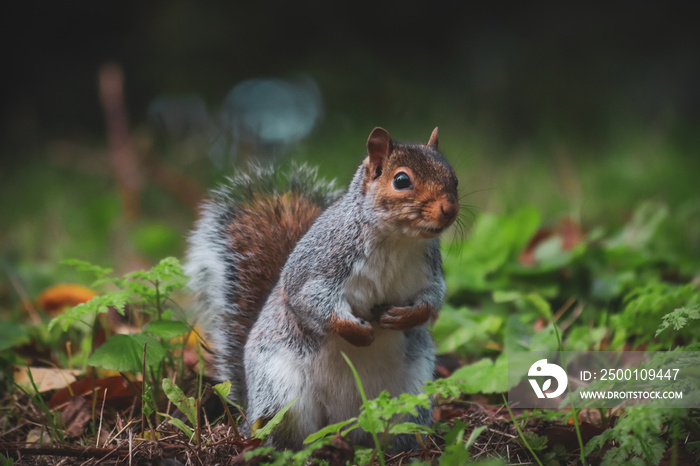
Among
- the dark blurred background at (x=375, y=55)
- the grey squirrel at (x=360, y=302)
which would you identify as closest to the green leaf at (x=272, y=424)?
the grey squirrel at (x=360, y=302)

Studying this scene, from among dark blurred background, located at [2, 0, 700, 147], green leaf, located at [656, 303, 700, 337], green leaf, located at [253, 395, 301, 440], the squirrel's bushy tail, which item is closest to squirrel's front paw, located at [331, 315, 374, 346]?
green leaf, located at [253, 395, 301, 440]

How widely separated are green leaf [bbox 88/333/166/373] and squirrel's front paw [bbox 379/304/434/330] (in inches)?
22.8

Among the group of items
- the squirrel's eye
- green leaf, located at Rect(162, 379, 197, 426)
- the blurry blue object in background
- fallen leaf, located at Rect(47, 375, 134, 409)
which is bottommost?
fallen leaf, located at Rect(47, 375, 134, 409)

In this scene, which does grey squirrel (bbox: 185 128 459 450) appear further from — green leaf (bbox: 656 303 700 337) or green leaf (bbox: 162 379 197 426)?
green leaf (bbox: 656 303 700 337)

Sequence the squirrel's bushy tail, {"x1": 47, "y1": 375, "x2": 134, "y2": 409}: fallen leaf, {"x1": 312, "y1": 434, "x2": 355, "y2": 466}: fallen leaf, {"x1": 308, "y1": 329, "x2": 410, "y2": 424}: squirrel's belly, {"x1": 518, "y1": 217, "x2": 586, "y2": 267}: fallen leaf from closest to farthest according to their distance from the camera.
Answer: {"x1": 312, "y1": 434, "x2": 355, "y2": 466}: fallen leaf, {"x1": 308, "y1": 329, "x2": 410, "y2": 424}: squirrel's belly, {"x1": 47, "y1": 375, "x2": 134, "y2": 409}: fallen leaf, the squirrel's bushy tail, {"x1": 518, "y1": 217, "x2": 586, "y2": 267}: fallen leaf

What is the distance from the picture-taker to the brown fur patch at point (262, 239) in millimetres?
1896

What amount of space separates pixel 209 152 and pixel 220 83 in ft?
5.17

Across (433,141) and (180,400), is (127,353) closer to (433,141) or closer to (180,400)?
(180,400)

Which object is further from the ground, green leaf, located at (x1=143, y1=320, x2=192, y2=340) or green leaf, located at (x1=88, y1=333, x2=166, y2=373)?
green leaf, located at (x1=143, y1=320, x2=192, y2=340)

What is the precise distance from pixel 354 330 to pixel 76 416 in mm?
804

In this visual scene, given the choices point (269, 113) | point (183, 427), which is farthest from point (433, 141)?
point (269, 113)

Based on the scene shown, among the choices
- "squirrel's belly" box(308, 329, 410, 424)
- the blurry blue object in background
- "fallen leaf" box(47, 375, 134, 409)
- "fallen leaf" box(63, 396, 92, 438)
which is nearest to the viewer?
A: "squirrel's belly" box(308, 329, 410, 424)

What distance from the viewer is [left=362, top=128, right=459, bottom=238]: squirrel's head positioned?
1.42 metres

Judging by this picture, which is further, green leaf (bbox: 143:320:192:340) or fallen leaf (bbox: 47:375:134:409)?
fallen leaf (bbox: 47:375:134:409)
